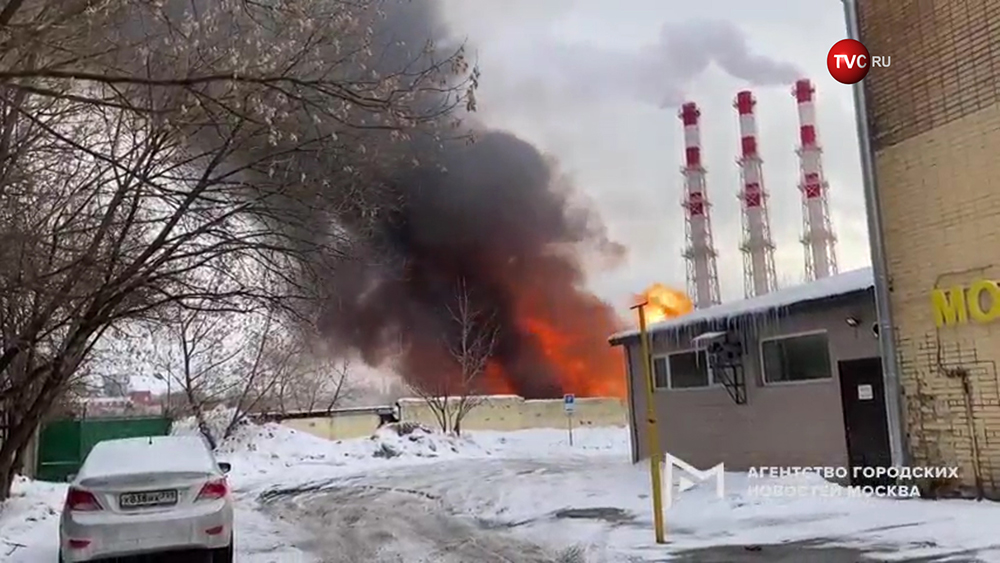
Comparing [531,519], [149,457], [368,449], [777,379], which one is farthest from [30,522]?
[368,449]

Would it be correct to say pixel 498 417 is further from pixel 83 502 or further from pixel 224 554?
pixel 83 502

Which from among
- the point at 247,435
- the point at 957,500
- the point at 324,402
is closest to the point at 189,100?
the point at 957,500

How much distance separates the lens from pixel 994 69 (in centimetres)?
945

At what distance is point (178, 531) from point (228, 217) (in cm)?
337

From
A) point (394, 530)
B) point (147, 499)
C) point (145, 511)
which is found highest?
point (147, 499)

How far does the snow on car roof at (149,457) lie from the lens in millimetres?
8141

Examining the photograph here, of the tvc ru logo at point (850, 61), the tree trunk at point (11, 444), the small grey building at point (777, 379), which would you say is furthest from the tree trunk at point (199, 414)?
the tvc ru logo at point (850, 61)

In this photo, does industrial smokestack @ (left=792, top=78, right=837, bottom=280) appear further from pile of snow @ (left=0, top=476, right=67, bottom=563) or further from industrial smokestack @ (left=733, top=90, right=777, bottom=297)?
pile of snow @ (left=0, top=476, right=67, bottom=563)

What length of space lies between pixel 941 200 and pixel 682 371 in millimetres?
6486

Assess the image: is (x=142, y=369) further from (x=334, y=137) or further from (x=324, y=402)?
(x=334, y=137)

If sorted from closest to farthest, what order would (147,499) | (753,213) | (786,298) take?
(147,499)
(786,298)
(753,213)

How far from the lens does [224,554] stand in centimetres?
833

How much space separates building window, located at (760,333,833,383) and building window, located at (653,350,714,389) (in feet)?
4.85

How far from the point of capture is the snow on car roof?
26.7 ft
